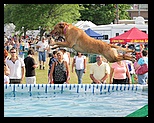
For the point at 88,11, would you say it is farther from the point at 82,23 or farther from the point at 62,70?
the point at 62,70

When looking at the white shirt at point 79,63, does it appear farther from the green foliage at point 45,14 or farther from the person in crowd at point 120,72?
the green foliage at point 45,14

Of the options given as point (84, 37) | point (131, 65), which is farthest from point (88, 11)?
point (84, 37)

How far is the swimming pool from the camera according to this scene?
9625 mm

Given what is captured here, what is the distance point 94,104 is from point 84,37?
172 inches

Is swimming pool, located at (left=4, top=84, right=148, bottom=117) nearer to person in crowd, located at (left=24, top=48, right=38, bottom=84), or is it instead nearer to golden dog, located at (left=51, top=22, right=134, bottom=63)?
person in crowd, located at (left=24, top=48, right=38, bottom=84)

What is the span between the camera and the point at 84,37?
6285 mm

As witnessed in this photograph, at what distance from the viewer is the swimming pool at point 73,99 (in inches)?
379

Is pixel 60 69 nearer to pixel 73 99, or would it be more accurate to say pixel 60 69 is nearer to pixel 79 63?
pixel 73 99

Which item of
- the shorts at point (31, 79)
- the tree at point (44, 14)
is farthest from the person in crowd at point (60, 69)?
the tree at point (44, 14)

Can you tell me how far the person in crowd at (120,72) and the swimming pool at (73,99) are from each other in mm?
127

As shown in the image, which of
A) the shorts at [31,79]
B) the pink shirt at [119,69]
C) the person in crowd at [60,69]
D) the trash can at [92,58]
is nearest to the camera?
the person in crowd at [60,69]

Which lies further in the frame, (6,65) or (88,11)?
(88,11)

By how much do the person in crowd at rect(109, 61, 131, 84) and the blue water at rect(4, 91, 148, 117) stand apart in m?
0.33

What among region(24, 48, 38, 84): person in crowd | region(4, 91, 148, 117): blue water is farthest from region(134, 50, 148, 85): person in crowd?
region(24, 48, 38, 84): person in crowd
